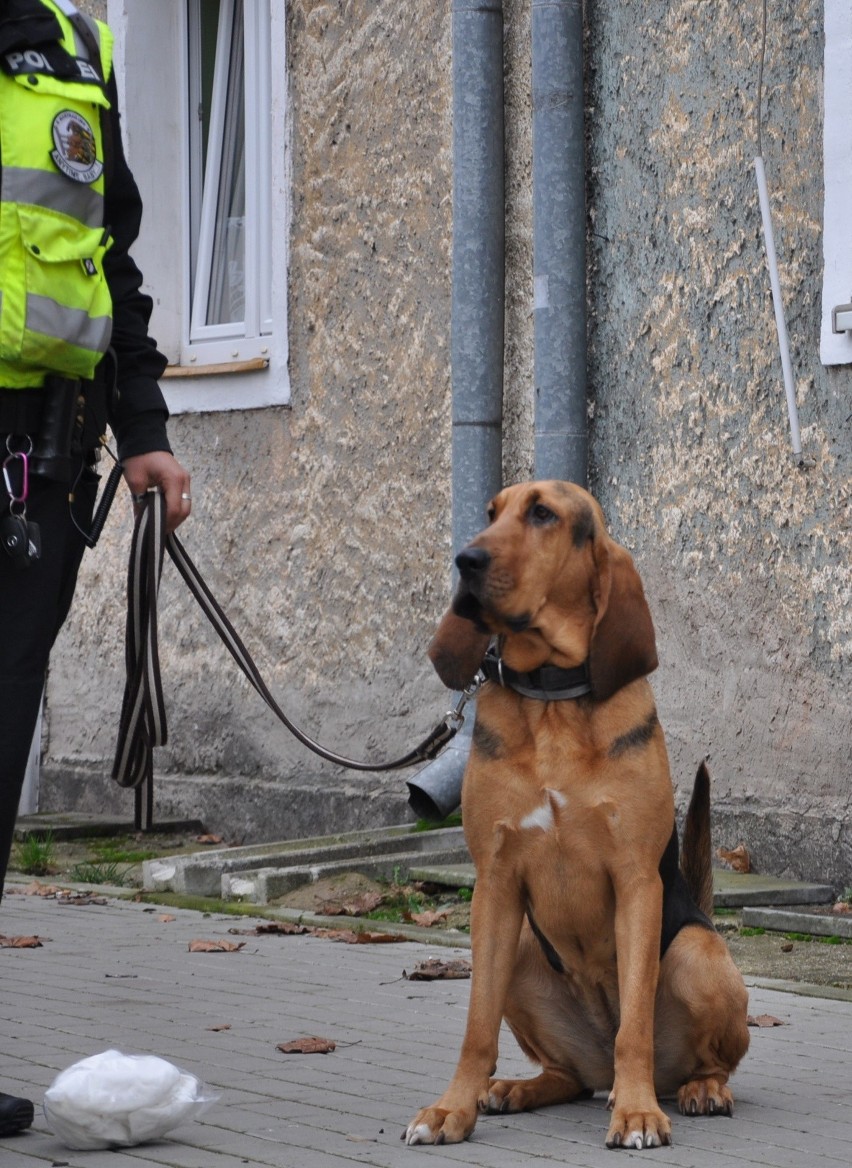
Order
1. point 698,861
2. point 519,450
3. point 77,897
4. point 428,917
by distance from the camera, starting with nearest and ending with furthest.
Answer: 1. point 698,861
2. point 428,917
3. point 77,897
4. point 519,450

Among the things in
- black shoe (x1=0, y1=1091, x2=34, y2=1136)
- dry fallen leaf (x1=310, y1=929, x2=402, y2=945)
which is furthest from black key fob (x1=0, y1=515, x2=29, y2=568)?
dry fallen leaf (x1=310, y1=929, x2=402, y2=945)

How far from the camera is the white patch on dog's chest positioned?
14.0 feet

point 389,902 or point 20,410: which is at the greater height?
point 20,410

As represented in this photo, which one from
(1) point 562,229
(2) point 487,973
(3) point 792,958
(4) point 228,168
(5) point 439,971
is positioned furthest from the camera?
(4) point 228,168

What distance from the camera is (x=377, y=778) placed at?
920cm

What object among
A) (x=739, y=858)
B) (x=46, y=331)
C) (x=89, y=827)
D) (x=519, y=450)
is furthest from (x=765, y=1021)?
(x=89, y=827)

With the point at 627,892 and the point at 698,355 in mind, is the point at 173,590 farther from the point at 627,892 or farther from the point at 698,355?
the point at 627,892

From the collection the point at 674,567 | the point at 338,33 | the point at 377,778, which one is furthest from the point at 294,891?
the point at 338,33

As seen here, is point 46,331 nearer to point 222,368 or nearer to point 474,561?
point 474,561

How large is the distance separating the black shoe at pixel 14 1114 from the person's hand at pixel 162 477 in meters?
1.35

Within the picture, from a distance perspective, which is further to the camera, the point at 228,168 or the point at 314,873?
the point at 228,168

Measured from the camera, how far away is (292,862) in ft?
27.3

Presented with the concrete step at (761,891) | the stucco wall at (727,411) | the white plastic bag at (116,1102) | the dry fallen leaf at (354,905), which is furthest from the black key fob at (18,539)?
the stucco wall at (727,411)

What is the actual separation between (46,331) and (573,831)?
1.58 m
